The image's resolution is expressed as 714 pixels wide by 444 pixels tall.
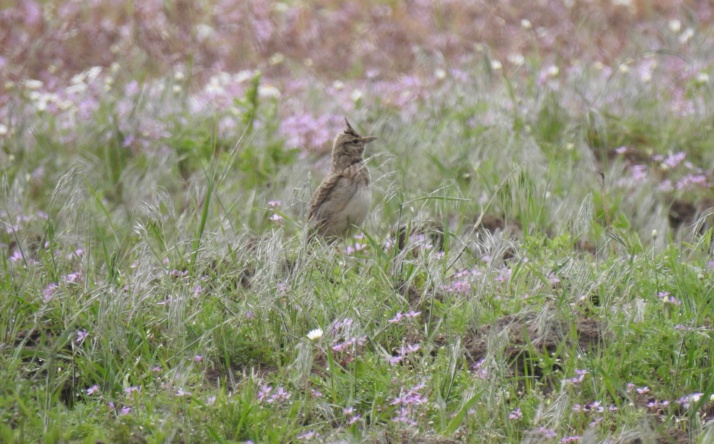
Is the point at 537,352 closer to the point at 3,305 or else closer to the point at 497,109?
the point at 3,305

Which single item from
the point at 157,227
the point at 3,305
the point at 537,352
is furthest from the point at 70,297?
the point at 537,352

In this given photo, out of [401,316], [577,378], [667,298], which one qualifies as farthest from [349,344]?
[667,298]

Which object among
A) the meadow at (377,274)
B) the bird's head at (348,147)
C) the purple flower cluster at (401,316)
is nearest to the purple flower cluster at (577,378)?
the meadow at (377,274)

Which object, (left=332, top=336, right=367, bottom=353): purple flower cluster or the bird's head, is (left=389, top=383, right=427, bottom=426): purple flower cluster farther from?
the bird's head

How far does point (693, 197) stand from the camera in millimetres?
6914

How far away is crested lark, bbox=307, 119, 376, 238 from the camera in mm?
5984

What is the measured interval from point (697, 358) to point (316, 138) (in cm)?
442

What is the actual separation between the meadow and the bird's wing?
5.8 inches

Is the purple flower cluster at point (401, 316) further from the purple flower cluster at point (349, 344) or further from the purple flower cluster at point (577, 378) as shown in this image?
the purple flower cluster at point (577, 378)

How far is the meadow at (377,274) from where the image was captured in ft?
13.2

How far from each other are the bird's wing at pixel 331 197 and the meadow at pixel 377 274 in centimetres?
15

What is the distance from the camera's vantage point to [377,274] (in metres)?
4.96

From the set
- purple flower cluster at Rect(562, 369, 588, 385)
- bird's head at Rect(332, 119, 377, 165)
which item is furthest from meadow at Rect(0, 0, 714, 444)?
bird's head at Rect(332, 119, 377, 165)

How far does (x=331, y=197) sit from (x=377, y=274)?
124 cm
